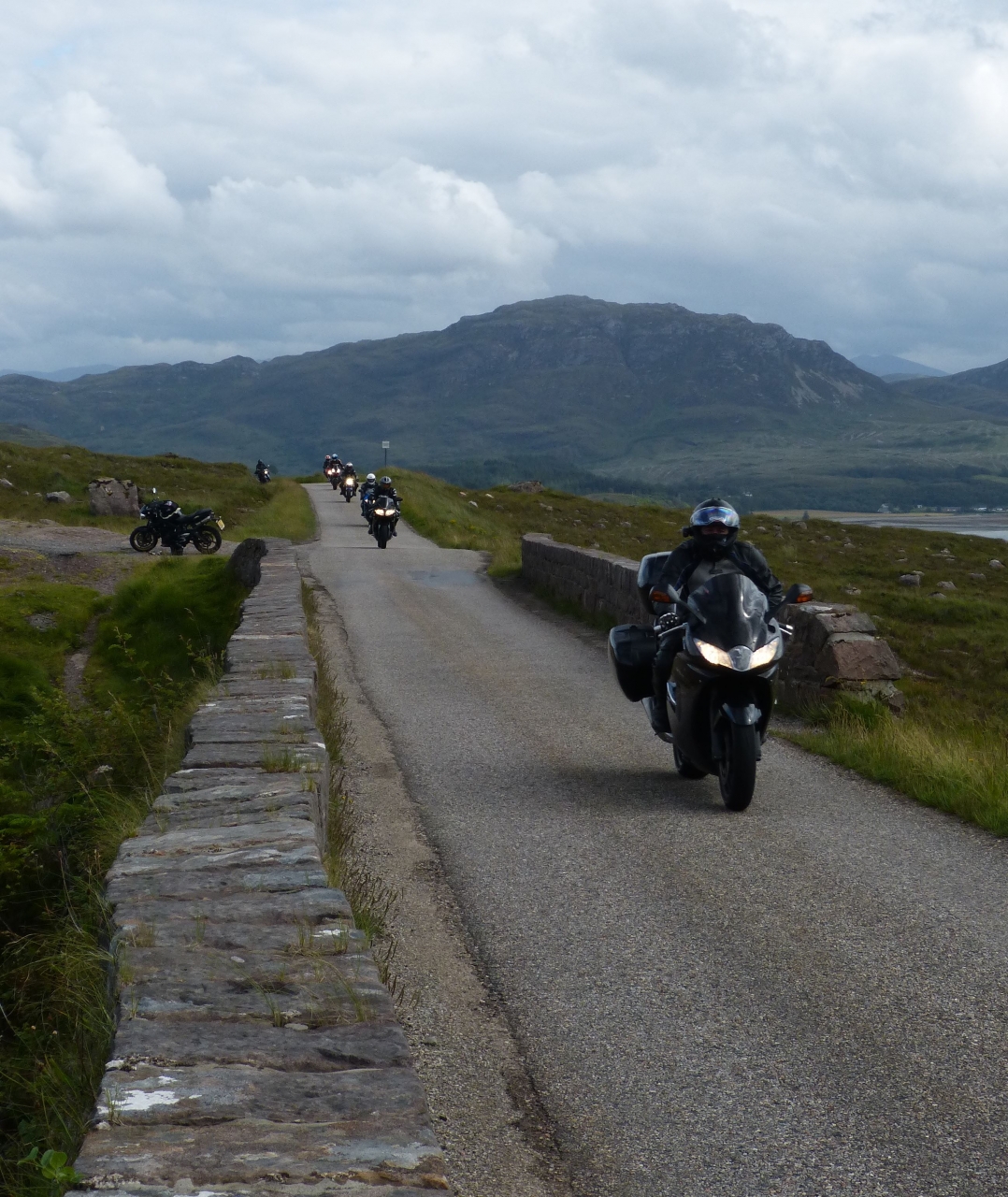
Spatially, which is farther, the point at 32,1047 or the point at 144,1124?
the point at 32,1047

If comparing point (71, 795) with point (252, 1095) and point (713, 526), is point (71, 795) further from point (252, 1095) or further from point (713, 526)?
point (252, 1095)

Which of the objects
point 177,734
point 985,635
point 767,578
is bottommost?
point 985,635

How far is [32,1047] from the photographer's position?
15.4 ft

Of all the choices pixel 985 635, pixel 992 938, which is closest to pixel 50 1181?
pixel 992 938

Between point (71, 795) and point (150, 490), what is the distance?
1295 inches

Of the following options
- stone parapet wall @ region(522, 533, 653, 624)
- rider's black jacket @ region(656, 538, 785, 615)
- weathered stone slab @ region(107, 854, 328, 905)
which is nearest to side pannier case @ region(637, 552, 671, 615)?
rider's black jacket @ region(656, 538, 785, 615)

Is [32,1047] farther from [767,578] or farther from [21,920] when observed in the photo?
[767,578]

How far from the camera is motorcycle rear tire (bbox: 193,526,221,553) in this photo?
Answer: 28297 mm

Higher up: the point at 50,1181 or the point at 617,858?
the point at 50,1181

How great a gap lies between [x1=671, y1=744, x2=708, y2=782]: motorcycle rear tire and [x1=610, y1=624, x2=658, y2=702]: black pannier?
0.52 meters

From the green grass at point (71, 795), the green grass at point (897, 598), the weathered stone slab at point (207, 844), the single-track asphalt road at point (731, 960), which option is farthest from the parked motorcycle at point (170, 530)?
the weathered stone slab at point (207, 844)

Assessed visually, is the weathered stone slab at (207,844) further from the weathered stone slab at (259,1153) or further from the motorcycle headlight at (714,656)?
the motorcycle headlight at (714,656)

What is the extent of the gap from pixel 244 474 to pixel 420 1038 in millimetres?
66068

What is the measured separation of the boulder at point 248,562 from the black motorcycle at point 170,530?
8.38 m
